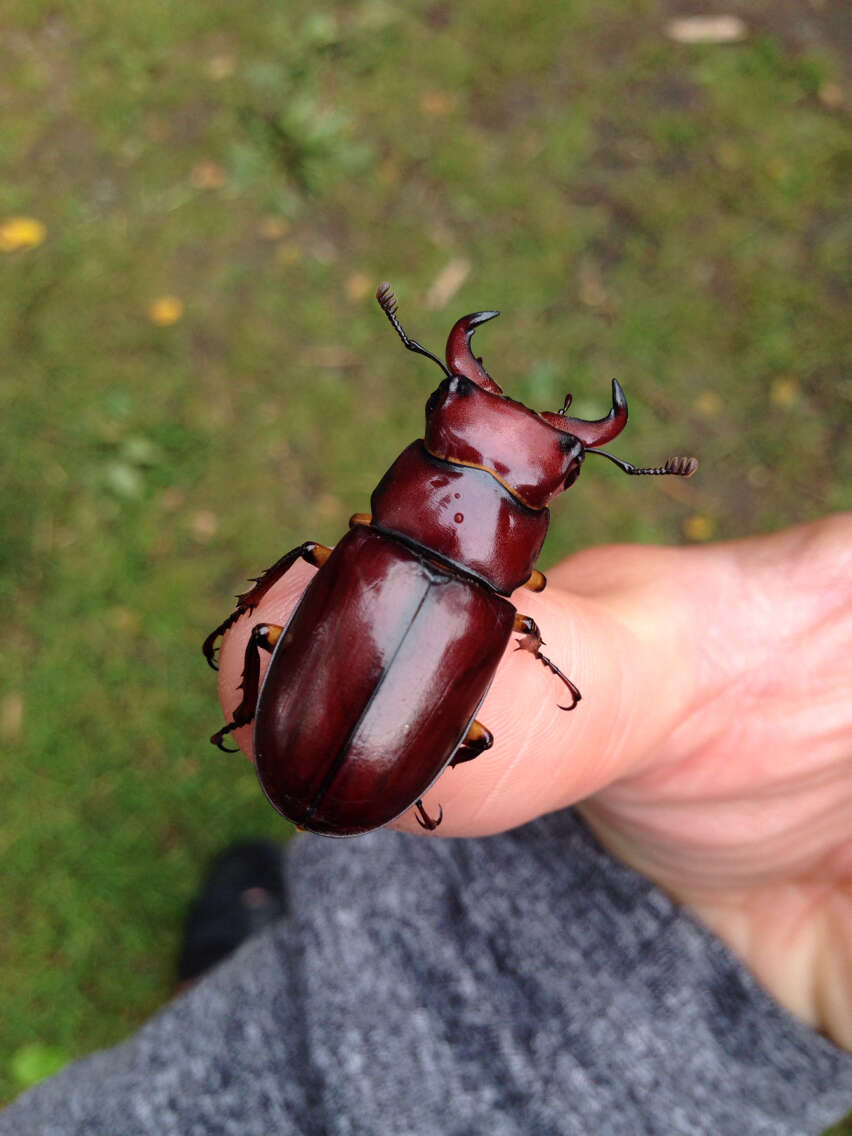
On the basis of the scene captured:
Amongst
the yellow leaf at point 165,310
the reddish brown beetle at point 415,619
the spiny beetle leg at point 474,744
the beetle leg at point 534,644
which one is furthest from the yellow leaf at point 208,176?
the spiny beetle leg at point 474,744

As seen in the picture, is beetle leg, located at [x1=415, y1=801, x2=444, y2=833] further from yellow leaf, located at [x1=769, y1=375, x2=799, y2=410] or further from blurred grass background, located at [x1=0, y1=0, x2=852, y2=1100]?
yellow leaf, located at [x1=769, y1=375, x2=799, y2=410]

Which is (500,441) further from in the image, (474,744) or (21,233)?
(21,233)

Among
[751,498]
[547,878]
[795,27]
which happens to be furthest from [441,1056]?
[795,27]

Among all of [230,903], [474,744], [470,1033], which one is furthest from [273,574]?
[230,903]

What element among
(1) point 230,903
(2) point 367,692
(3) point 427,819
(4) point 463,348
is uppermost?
(4) point 463,348

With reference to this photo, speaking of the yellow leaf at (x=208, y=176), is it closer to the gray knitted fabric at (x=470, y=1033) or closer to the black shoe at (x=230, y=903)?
the black shoe at (x=230, y=903)

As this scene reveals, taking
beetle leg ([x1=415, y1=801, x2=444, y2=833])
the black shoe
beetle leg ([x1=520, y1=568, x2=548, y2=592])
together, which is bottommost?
the black shoe

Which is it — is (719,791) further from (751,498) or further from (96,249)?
(96,249)

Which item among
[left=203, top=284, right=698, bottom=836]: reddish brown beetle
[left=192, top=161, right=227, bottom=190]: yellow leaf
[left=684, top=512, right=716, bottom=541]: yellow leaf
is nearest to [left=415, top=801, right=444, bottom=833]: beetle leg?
[left=203, top=284, right=698, bottom=836]: reddish brown beetle
